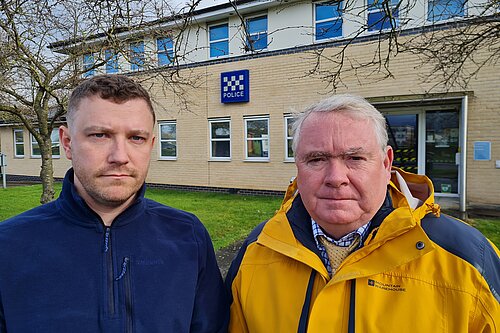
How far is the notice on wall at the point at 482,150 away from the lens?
9.05m

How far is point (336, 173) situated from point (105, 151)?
0.99 m

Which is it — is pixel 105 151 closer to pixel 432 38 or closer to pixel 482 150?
pixel 432 38

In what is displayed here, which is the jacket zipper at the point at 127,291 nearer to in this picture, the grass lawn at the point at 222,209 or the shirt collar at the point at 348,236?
the shirt collar at the point at 348,236

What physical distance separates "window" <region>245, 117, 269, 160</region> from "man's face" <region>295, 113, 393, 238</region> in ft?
34.1

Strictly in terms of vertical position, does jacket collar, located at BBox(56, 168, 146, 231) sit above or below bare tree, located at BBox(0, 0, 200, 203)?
below

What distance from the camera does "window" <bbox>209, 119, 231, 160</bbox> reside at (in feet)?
42.2

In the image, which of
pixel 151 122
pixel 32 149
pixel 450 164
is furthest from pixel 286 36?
pixel 32 149

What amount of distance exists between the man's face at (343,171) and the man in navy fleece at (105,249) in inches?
24.4

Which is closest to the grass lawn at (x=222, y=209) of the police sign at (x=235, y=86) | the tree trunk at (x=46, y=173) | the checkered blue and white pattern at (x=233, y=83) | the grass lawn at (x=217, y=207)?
the grass lawn at (x=217, y=207)

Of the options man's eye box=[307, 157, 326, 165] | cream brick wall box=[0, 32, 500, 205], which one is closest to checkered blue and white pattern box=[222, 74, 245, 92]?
cream brick wall box=[0, 32, 500, 205]

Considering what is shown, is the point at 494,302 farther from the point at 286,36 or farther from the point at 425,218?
the point at 286,36

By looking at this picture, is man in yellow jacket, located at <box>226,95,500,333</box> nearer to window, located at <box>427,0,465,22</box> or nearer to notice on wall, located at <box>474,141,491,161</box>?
window, located at <box>427,0,465,22</box>

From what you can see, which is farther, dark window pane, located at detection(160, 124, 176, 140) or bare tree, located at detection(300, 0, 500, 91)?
dark window pane, located at detection(160, 124, 176, 140)

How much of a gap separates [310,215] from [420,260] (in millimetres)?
501
